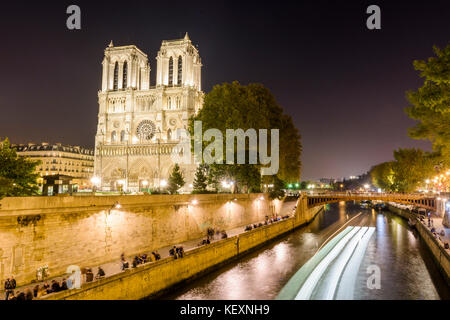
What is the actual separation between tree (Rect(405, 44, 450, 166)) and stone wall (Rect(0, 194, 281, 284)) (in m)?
14.3

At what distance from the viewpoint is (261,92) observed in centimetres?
3722

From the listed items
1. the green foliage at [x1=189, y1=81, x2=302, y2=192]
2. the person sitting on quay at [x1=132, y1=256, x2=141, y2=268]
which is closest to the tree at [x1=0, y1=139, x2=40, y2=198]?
the person sitting on quay at [x1=132, y1=256, x2=141, y2=268]

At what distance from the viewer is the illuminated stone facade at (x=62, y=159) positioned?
76.2 meters

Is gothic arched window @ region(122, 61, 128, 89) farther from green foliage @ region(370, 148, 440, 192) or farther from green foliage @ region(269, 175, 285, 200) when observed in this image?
green foliage @ region(370, 148, 440, 192)

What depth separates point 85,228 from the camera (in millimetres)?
15359

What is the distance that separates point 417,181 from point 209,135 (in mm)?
45279

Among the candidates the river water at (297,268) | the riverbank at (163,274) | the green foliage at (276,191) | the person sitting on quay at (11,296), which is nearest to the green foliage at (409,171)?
the green foliage at (276,191)

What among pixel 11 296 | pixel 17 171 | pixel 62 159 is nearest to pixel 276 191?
pixel 17 171

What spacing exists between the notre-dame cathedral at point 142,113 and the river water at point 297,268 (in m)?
31.0

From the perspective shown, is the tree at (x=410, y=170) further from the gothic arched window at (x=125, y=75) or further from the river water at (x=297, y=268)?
the gothic arched window at (x=125, y=75)

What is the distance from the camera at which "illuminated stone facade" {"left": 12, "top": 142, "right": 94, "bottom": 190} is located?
76250mm

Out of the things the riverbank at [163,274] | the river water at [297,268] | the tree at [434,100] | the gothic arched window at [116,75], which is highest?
the gothic arched window at [116,75]

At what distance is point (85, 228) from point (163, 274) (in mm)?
3879
